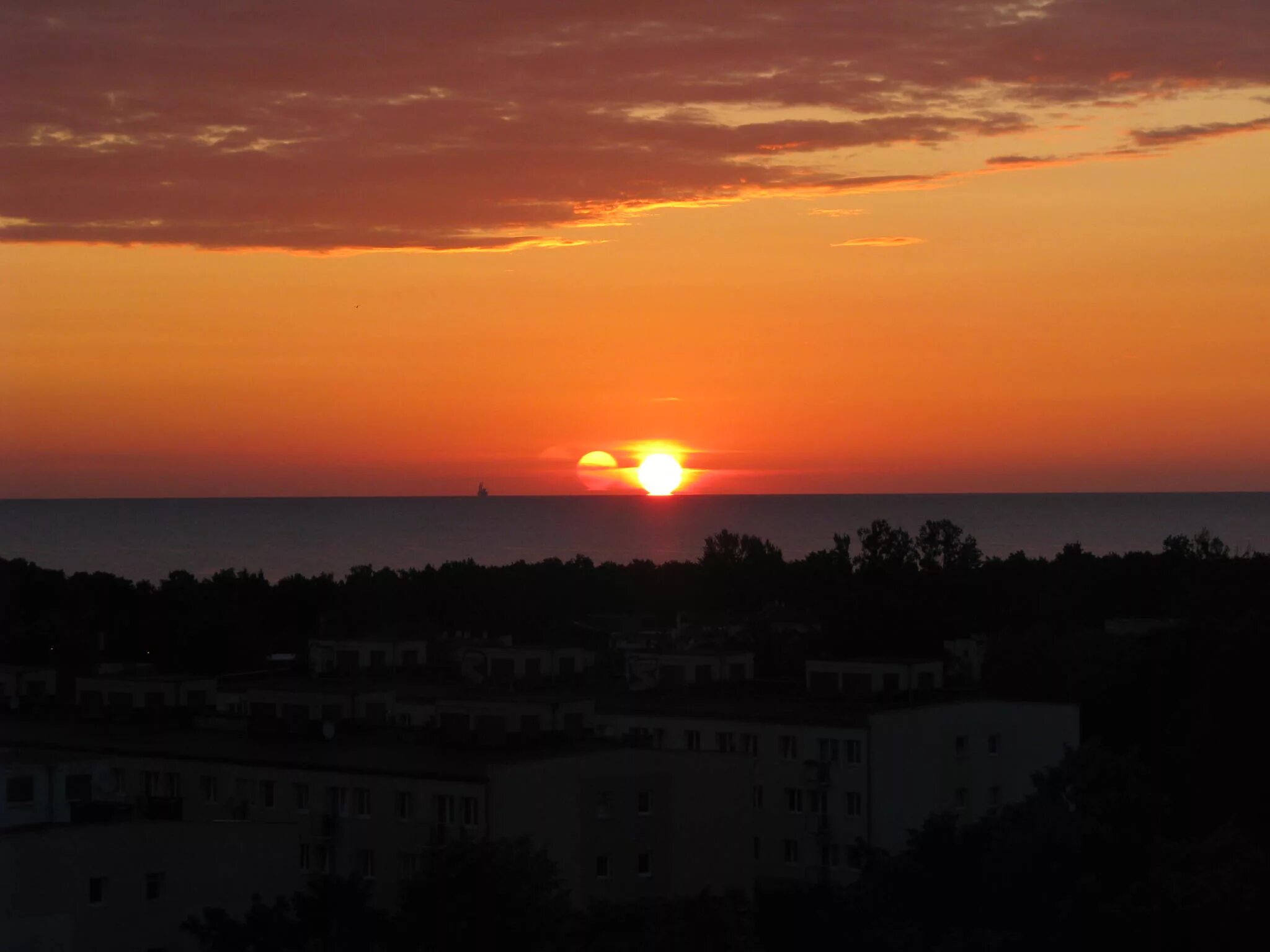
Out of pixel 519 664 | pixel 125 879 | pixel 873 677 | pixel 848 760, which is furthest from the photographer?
pixel 519 664

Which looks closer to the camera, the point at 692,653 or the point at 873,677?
the point at 873,677

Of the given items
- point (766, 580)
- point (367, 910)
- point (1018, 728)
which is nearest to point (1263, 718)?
point (1018, 728)

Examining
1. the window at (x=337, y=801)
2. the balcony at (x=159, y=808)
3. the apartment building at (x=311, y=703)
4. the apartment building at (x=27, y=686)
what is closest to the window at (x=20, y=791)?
the balcony at (x=159, y=808)

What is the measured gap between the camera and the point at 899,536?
8850 centimetres

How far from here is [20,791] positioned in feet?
54.4

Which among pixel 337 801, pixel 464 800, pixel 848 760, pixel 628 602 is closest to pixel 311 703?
pixel 337 801

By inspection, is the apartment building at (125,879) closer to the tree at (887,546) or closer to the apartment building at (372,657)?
the apartment building at (372,657)

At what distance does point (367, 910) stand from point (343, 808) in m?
6.16

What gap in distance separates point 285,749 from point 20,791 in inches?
353

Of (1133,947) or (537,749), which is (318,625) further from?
(1133,947)

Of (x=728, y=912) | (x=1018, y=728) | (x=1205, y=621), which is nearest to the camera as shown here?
(x=728, y=912)

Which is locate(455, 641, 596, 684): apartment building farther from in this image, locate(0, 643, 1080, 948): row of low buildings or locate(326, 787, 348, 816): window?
Result: locate(326, 787, 348, 816): window

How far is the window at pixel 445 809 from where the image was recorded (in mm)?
22453

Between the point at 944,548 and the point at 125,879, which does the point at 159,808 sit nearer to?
the point at 125,879
